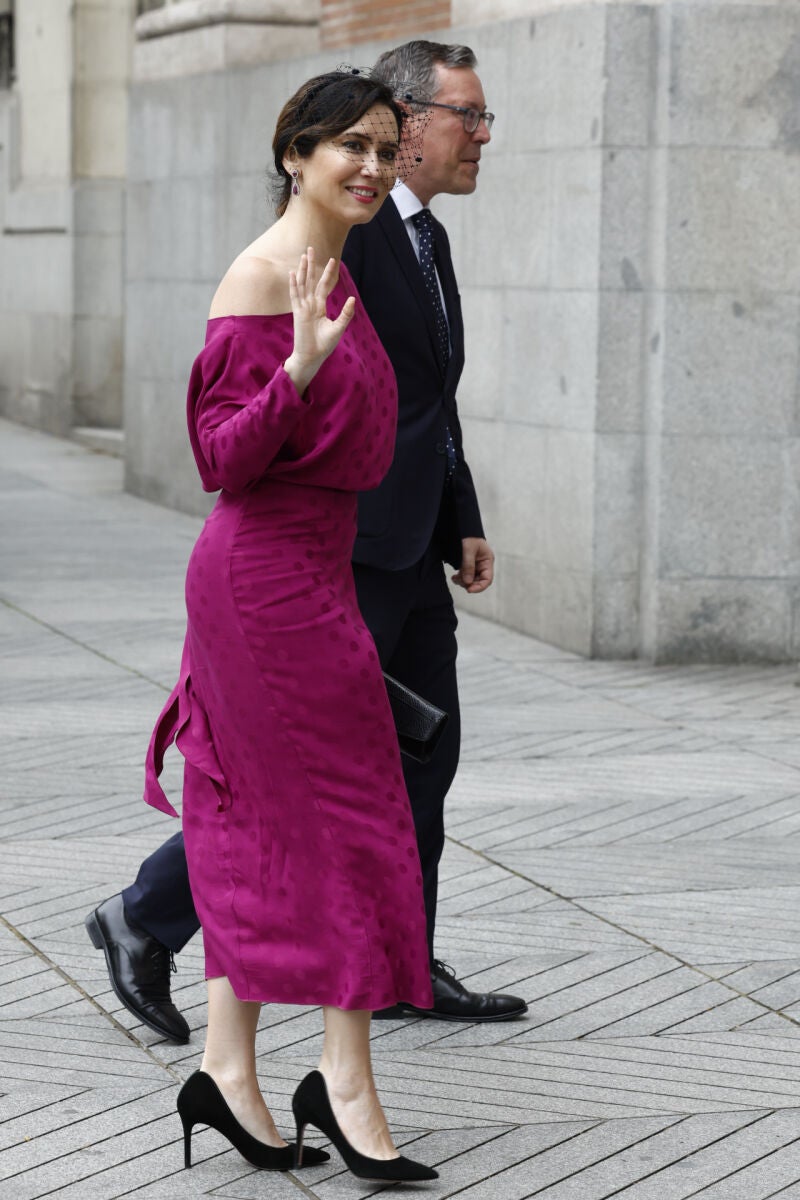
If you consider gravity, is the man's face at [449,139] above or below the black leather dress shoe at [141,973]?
above

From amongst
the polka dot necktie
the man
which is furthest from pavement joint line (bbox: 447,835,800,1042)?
the polka dot necktie

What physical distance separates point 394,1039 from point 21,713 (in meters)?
3.51

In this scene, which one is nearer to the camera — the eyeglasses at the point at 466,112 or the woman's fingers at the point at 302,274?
the woman's fingers at the point at 302,274

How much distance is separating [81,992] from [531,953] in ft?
3.48

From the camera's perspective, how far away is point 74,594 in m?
10.4

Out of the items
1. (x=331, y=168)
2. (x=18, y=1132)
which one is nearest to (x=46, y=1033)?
(x=18, y=1132)

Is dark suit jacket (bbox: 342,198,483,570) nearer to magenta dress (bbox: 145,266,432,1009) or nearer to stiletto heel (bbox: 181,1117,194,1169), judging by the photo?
magenta dress (bbox: 145,266,432,1009)

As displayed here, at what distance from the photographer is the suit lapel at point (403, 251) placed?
174 inches

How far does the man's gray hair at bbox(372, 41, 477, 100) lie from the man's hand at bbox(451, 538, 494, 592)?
96 centimetres

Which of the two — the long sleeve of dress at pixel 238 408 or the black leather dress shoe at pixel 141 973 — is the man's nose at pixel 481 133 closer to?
the long sleeve of dress at pixel 238 408

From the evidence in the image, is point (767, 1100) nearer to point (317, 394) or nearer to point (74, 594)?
point (317, 394)

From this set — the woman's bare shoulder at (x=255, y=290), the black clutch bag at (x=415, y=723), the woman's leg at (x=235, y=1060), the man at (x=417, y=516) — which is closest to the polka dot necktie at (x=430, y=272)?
the man at (x=417, y=516)

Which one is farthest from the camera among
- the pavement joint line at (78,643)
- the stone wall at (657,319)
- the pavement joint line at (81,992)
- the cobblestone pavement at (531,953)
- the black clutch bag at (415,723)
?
the stone wall at (657,319)

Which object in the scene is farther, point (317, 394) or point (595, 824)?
point (595, 824)
